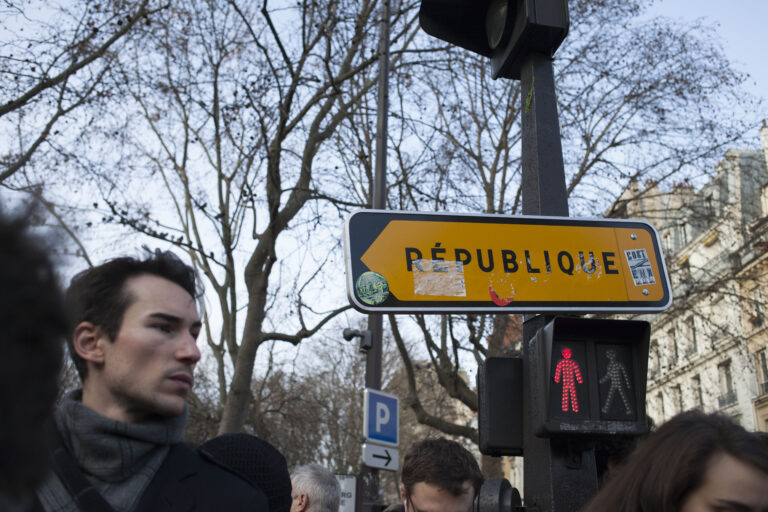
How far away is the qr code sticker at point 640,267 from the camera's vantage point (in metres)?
3.34

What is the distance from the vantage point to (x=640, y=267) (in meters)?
3.37

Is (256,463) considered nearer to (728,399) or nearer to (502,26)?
(502,26)

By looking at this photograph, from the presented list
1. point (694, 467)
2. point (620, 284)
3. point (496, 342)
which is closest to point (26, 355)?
point (694, 467)

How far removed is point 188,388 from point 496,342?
45.0 feet

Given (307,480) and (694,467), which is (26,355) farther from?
(307,480)

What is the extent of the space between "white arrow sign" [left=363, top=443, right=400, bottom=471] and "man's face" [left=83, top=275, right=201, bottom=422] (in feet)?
26.6

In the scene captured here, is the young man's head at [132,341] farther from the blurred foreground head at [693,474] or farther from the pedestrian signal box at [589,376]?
the pedestrian signal box at [589,376]

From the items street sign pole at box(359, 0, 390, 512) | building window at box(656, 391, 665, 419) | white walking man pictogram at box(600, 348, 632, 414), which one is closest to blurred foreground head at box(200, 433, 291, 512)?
white walking man pictogram at box(600, 348, 632, 414)

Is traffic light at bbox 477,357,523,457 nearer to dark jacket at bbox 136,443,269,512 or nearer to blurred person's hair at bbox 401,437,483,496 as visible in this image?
blurred person's hair at bbox 401,437,483,496

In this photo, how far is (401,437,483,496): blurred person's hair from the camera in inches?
143

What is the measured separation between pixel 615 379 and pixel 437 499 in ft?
3.57

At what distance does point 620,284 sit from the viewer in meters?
3.30

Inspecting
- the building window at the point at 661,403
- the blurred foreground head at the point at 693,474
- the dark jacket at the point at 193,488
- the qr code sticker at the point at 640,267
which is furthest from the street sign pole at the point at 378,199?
the dark jacket at the point at 193,488

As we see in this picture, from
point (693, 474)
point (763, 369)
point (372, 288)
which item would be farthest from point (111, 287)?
point (763, 369)
